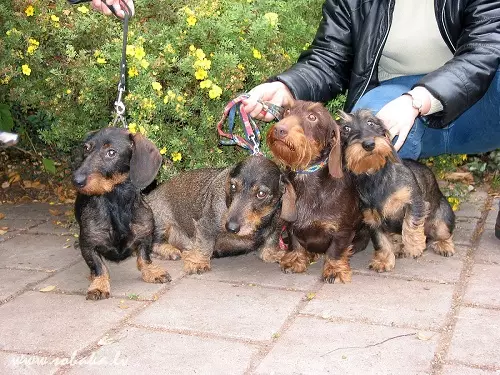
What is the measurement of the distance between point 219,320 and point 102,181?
1132mm

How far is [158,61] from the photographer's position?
4.99 metres

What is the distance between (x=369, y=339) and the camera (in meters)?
3.41

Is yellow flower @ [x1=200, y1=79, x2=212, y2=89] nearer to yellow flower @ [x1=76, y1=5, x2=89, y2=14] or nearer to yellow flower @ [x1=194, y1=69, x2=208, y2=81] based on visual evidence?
yellow flower @ [x1=194, y1=69, x2=208, y2=81]

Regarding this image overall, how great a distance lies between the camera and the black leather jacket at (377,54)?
4.24 metres

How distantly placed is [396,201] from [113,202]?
6.17ft

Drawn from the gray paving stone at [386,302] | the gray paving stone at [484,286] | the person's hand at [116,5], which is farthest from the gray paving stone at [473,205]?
the person's hand at [116,5]

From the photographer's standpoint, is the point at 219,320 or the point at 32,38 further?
the point at 32,38

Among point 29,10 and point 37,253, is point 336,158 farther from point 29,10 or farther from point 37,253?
point 29,10

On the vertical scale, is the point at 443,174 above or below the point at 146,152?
below

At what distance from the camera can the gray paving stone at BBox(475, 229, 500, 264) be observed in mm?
4645

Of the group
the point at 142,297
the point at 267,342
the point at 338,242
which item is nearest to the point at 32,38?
the point at 142,297

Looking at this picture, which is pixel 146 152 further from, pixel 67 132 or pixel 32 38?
pixel 32 38

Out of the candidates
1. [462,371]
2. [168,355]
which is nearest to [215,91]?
[168,355]

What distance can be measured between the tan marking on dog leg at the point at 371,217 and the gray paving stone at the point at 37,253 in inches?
86.9
